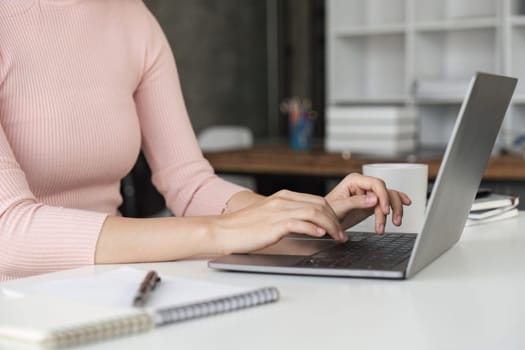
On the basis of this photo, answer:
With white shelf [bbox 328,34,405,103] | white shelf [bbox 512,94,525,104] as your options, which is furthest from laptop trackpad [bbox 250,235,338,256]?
white shelf [bbox 328,34,405,103]

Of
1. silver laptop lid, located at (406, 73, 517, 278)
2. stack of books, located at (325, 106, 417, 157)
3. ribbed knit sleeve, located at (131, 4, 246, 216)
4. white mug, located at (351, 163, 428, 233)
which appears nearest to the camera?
silver laptop lid, located at (406, 73, 517, 278)

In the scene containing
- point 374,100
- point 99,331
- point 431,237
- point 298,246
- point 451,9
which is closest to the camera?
point 99,331

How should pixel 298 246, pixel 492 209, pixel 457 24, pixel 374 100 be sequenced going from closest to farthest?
pixel 298 246 < pixel 492 209 < pixel 457 24 < pixel 374 100

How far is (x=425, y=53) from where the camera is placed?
396cm

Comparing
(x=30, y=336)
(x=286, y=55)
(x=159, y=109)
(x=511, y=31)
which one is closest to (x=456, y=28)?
(x=511, y=31)

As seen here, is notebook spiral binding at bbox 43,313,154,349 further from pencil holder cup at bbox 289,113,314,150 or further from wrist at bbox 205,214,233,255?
pencil holder cup at bbox 289,113,314,150

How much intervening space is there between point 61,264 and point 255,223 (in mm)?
310

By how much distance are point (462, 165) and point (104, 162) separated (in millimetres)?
773

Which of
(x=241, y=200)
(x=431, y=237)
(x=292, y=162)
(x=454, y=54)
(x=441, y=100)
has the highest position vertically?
(x=431, y=237)

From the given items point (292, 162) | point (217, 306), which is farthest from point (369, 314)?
point (292, 162)

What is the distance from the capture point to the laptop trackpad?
3.89ft

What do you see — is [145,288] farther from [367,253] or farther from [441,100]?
[441,100]

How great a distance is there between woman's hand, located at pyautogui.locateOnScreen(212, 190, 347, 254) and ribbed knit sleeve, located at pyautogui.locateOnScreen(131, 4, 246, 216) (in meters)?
0.54

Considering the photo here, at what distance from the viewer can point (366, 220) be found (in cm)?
143
